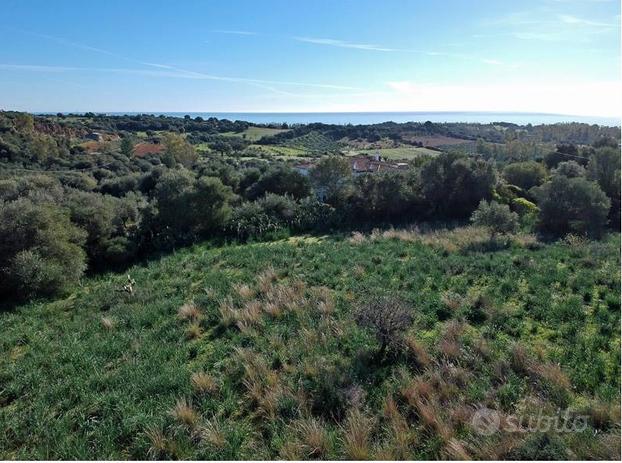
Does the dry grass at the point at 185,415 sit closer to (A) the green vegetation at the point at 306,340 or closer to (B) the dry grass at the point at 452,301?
(A) the green vegetation at the point at 306,340

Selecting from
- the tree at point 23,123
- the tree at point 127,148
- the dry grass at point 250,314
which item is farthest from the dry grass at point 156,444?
the tree at point 23,123

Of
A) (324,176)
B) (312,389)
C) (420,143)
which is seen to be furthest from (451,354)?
(420,143)

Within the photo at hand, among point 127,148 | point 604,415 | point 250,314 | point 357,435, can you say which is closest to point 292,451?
point 357,435

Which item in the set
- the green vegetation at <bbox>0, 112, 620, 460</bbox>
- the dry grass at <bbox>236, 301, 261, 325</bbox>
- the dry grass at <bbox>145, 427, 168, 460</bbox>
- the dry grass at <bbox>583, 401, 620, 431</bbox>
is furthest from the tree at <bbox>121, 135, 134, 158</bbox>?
the dry grass at <bbox>583, 401, 620, 431</bbox>

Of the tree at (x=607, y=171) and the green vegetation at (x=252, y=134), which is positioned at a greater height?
the green vegetation at (x=252, y=134)

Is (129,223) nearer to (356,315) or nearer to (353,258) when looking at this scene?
(353,258)

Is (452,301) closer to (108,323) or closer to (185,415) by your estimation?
(185,415)
